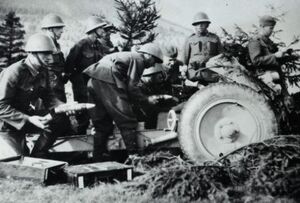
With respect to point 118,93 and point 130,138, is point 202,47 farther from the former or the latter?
point 130,138

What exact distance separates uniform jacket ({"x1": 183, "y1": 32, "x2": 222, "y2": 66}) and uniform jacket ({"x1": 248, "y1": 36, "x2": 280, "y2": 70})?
1240mm

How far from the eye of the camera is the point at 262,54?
4730mm

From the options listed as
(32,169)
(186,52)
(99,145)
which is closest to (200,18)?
(186,52)

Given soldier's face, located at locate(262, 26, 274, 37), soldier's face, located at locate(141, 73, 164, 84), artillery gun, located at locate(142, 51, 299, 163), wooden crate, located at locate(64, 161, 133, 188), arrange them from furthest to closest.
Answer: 1. soldier's face, located at locate(141, 73, 164, 84)
2. soldier's face, located at locate(262, 26, 274, 37)
3. artillery gun, located at locate(142, 51, 299, 163)
4. wooden crate, located at locate(64, 161, 133, 188)

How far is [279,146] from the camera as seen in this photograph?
12.2 feet

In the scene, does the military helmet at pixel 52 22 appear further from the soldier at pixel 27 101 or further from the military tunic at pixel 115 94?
the military tunic at pixel 115 94

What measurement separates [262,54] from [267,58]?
0.47 feet

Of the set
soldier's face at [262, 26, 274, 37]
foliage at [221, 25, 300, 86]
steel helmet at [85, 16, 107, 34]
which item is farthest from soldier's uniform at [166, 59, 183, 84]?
soldier's face at [262, 26, 274, 37]

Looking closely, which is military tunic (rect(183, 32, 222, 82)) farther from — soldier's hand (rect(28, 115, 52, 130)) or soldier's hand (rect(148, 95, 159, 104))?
soldier's hand (rect(28, 115, 52, 130))

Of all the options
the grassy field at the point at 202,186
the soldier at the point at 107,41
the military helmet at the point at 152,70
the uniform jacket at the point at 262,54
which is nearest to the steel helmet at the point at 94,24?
the soldier at the point at 107,41

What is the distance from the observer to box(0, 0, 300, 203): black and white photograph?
3.63 m

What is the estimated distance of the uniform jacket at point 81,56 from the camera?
5652 millimetres

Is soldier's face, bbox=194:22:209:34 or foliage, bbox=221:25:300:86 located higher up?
soldier's face, bbox=194:22:209:34

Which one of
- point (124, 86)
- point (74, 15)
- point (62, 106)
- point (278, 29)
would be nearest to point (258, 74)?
point (278, 29)
